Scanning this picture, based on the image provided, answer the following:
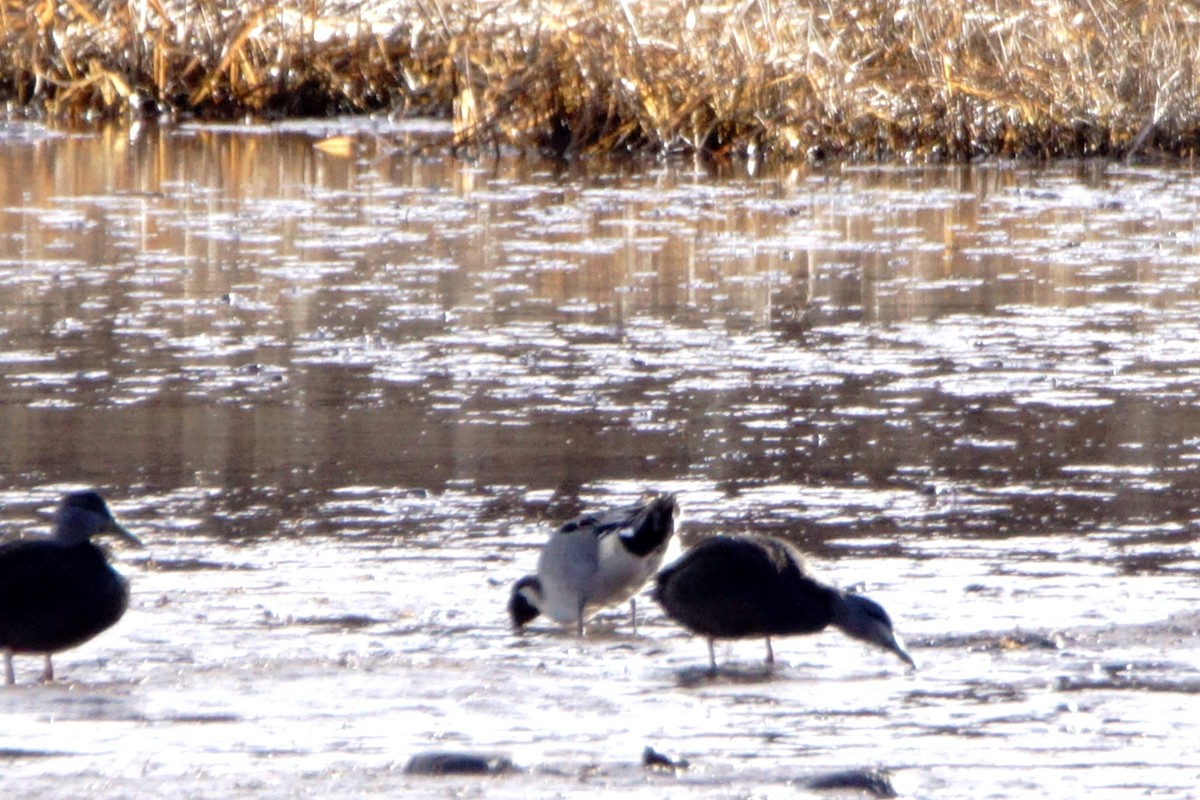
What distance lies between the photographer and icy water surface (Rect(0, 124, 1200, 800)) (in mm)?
4035

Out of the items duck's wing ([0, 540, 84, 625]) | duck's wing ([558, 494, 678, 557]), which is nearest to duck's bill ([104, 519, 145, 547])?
duck's wing ([0, 540, 84, 625])

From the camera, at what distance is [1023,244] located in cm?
1137

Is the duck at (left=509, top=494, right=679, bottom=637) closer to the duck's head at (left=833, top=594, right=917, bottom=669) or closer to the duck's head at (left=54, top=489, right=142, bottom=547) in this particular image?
the duck's head at (left=833, top=594, right=917, bottom=669)

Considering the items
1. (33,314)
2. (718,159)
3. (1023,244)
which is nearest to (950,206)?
(1023,244)

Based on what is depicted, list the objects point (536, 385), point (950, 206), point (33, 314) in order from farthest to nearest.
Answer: point (950, 206) → point (33, 314) → point (536, 385)

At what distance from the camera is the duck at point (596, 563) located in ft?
16.1

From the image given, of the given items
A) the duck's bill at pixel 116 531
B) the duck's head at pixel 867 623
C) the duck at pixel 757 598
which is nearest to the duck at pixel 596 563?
the duck at pixel 757 598

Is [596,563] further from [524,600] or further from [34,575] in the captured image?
[34,575]

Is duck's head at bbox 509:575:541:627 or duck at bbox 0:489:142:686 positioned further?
duck's head at bbox 509:575:541:627

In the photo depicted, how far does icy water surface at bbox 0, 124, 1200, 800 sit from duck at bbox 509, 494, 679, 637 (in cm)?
9

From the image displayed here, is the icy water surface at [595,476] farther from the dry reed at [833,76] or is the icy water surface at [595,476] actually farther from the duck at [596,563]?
the dry reed at [833,76]

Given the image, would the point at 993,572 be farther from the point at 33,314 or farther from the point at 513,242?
the point at 513,242

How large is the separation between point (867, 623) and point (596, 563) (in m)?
0.69

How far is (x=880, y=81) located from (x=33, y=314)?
8.01 meters
